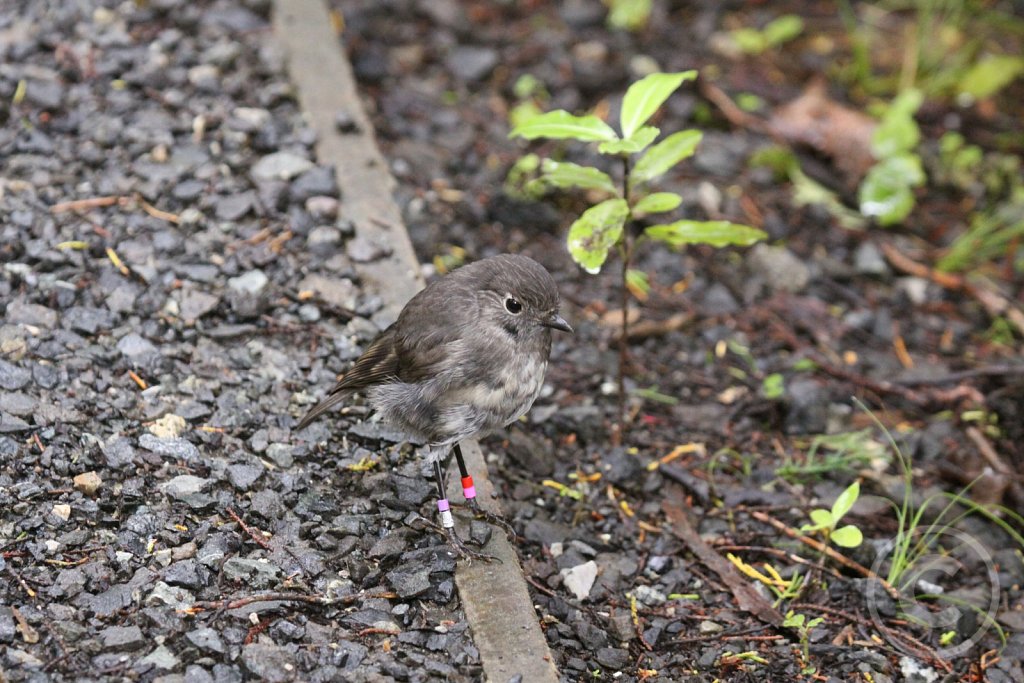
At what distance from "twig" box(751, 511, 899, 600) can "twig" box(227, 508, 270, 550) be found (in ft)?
6.05

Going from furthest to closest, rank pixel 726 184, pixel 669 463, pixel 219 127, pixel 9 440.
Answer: pixel 726 184, pixel 219 127, pixel 669 463, pixel 9 440

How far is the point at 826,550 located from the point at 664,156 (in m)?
1.53

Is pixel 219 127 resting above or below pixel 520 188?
above

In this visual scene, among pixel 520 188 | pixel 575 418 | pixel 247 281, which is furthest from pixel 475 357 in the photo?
pixel 520 188

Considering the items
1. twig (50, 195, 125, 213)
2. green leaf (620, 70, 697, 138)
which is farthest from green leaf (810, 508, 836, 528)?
twig (50, 195, 125, 213)

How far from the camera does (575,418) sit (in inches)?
183

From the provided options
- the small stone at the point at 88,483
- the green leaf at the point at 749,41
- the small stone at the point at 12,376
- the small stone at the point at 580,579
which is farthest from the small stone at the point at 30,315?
the green leaf at the point at 749,41

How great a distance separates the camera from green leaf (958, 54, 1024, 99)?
6.69 metres

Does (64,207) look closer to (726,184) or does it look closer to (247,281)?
(247,281)

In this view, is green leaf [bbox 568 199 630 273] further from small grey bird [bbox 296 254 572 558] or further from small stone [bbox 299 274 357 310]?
small stone [bbox 299 274 357 310]

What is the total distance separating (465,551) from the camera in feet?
12.0

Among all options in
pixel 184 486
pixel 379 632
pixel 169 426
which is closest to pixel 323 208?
pixel 169 426

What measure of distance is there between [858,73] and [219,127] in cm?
372

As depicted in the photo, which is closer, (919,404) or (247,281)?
(247,281)
